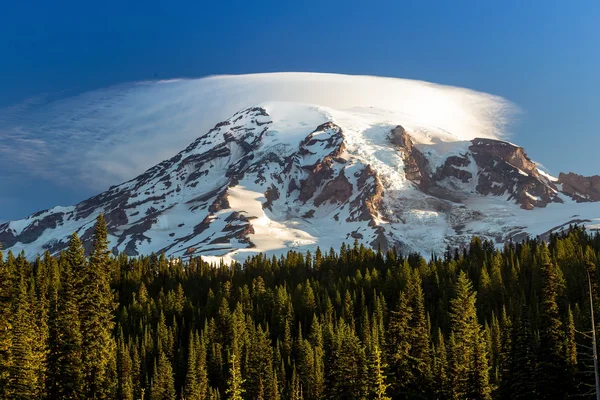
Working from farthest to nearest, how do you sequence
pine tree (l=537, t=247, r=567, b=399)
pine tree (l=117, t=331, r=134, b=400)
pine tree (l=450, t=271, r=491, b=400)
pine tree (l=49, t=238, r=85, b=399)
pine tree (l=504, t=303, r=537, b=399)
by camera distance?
pine tree (l=117, t=331, r=134, b=400)
pine tree (l=537, t=247, r=567, b=399)
pine tree (l=504, t=303, r=537, b=399)
pine tree (l=450, t=271, r=491, b=400)
pine tree (l=49, t=238, r=85, b=399)

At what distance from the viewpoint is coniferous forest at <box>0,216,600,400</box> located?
2608 inches

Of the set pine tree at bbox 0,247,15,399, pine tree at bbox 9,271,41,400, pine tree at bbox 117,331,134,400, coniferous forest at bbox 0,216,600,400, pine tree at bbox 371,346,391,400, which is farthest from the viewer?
pine tree at bbox 117,331,134,400

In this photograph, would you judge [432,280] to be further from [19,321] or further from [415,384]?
[19,321]

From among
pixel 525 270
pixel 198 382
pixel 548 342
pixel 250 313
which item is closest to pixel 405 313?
pixel 548 342

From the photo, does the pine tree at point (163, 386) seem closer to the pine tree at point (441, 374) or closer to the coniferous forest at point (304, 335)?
the coniferous forest at point (304, 335)

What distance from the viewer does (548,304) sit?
297 feet

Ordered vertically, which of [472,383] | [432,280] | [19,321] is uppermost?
[432,280]

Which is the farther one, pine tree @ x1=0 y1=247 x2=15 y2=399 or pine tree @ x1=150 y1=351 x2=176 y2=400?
pine tree @ x1=150 y1=351 x2=176 y2=400

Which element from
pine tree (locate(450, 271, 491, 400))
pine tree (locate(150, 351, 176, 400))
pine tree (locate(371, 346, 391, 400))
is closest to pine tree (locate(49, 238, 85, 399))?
pine tree (locate(371, 346, 391, 400))

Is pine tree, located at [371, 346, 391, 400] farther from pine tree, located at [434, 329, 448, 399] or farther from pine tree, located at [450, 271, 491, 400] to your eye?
pine tree, located at [434, 329, 448, 399]

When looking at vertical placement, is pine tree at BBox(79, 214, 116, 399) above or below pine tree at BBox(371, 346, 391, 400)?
above

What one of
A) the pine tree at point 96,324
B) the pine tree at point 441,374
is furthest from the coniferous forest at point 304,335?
the pine tree at point 441,374

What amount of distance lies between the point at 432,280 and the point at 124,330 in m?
68.5

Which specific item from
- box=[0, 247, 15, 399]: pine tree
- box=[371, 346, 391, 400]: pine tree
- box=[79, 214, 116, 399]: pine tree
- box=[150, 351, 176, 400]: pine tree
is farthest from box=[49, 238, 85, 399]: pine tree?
box=[150, 351, 176, 400]: pine tree
